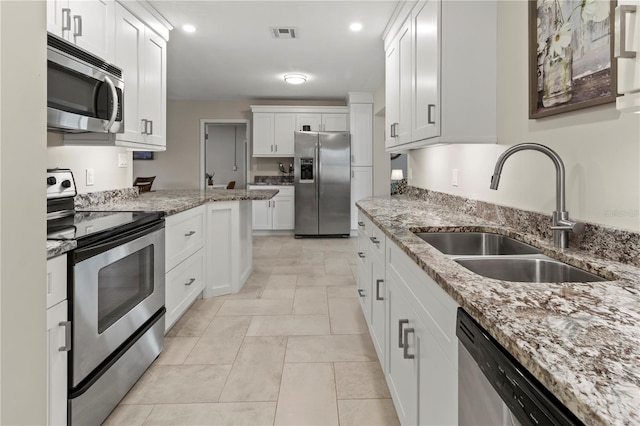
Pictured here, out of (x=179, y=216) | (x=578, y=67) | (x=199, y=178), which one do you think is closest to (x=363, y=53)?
(x=179, y=216)

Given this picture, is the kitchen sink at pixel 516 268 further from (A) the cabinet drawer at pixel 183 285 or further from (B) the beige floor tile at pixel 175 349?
(A) the cabinet drawer at pixel 183 285

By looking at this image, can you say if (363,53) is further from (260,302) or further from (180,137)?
(180,137)

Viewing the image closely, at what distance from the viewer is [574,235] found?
1514 mm

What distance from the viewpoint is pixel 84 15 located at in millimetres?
2346

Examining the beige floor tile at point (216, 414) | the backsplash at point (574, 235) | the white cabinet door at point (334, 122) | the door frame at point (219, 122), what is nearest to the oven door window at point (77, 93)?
the beige floor tile at point (216, 414)

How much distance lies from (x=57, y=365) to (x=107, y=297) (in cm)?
39

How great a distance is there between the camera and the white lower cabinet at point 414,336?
105cm

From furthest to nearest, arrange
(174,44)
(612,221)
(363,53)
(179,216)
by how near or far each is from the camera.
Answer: (363,53), (174,44), (179,216), (612,221)

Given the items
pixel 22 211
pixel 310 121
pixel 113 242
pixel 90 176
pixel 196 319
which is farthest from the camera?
pixel 310 121

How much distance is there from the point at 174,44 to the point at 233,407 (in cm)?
386

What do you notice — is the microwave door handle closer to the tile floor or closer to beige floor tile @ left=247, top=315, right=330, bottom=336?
the tile floor

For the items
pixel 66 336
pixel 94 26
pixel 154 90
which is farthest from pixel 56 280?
pixel 154 90

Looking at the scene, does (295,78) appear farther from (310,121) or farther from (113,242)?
(113,242)

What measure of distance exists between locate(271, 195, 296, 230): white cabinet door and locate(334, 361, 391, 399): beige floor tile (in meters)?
4.95
